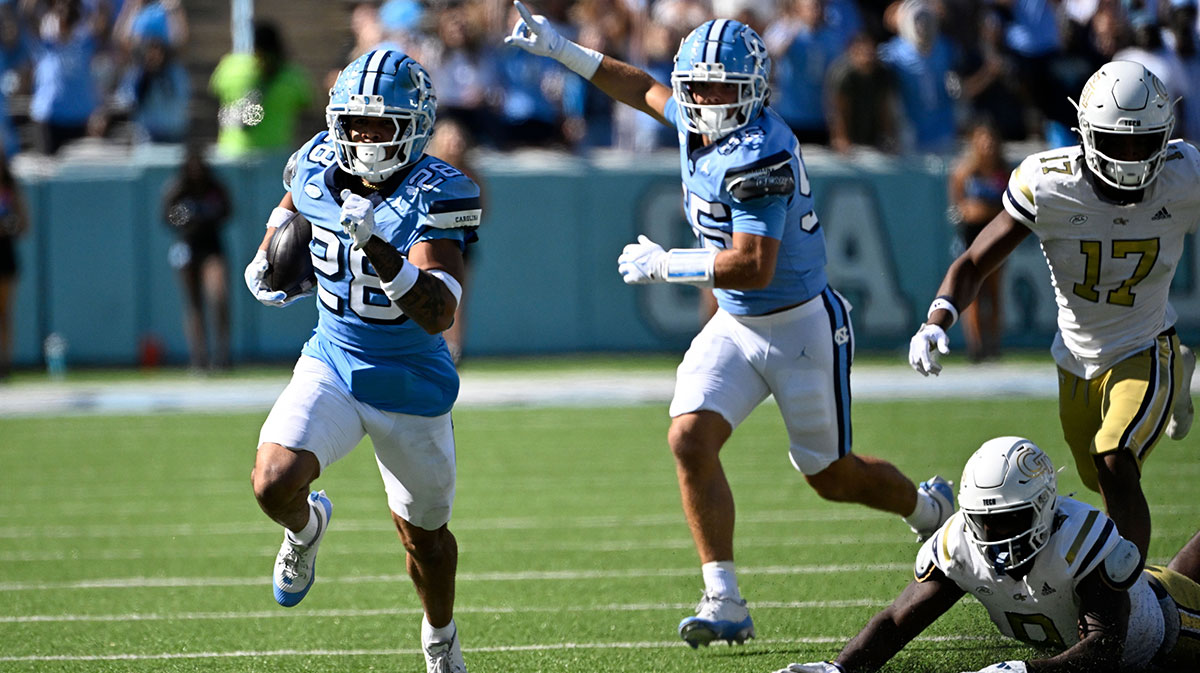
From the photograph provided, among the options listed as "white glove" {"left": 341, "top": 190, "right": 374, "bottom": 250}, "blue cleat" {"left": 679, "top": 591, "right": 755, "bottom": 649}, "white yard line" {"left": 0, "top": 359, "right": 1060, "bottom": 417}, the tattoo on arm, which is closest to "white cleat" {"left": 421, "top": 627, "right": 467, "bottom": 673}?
"blue cleat" {"left": 679, "top": 591, "right": 755, "bottom": 649}

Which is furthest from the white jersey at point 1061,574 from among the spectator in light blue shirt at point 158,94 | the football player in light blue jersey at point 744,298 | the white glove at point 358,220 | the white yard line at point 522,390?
the spectator in light blue shirt at point 158,94

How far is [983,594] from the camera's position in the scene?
13.7 ft

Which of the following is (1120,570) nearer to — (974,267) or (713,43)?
(974,267)

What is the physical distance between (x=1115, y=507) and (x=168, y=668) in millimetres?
2882

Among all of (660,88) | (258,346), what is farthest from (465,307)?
(660,88)

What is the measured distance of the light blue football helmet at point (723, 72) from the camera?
5.20 m

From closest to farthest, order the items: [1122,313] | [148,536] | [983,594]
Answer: [983,594] < [1122,313] < [148,536]

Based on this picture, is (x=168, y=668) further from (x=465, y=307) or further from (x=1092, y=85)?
(x=465, y=307)

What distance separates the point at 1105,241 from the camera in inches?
195

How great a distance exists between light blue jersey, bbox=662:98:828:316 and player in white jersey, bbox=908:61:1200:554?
0.56m

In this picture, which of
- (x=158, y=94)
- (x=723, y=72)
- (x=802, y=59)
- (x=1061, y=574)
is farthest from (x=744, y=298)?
(x=158, y=94)

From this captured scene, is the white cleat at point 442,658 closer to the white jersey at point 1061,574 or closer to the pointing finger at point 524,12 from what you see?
the white jersey at point 1061,574

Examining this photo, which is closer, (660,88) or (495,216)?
(660,88)

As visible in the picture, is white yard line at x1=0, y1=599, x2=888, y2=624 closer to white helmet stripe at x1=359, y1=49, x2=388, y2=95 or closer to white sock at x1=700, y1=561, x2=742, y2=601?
white sock at x1=700, y1=561, x2=742, y2=601
